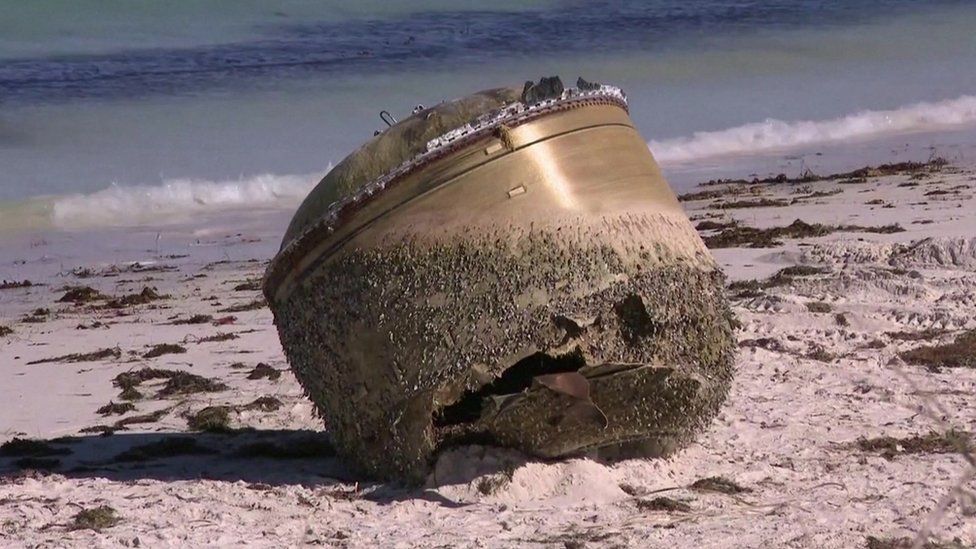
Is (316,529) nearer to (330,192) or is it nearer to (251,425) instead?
(330,192)

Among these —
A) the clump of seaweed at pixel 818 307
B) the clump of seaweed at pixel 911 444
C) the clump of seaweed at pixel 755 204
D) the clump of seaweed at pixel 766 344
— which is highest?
the clump of seaweed at pixel 755 204

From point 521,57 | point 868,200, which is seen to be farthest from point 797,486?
point 521,57

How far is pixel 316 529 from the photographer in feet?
15.2

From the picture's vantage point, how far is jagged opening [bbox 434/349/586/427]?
4.82 metres

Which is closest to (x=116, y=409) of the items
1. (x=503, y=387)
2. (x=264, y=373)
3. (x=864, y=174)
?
(x=264, y=373)

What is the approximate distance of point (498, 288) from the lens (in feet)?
15.1

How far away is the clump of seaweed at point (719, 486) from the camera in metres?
4.91

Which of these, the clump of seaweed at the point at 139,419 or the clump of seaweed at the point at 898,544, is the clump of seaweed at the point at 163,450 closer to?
the clump of seaweed at the point at 139,419

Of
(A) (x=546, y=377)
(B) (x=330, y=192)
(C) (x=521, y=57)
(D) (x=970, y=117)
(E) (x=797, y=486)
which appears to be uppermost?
(C) (x=521, y=57)

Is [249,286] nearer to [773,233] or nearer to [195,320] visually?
[195,320]

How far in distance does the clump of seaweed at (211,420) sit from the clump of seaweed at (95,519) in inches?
53.0

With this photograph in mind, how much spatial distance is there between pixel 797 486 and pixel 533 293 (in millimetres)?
1198

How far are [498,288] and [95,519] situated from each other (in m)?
1.56

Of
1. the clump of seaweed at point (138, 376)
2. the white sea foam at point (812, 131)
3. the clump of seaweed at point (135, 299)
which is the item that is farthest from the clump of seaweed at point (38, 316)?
the white sea foam at point (812, 131)
